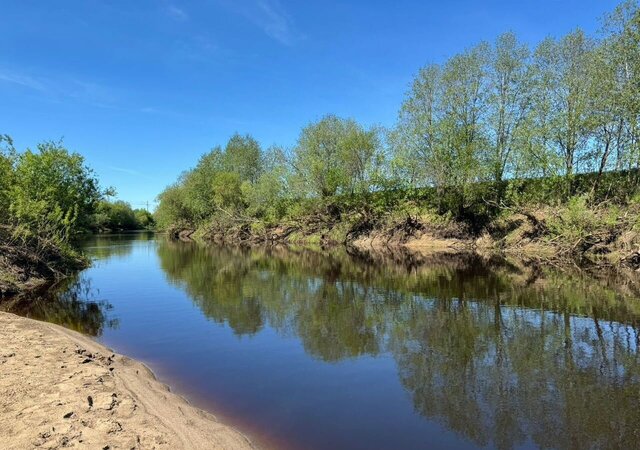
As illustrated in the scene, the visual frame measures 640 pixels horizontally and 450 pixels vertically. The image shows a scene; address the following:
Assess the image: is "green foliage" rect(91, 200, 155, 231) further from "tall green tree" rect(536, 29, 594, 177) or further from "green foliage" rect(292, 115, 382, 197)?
"tall green tree" rect(536, 29, 594, 177)

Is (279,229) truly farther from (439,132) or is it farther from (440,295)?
(440,295)

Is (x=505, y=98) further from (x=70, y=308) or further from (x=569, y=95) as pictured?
(x=70, y=308)

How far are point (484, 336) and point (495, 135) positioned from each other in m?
37.6

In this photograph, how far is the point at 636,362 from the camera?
10.6m

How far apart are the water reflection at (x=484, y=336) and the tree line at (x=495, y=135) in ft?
52.8

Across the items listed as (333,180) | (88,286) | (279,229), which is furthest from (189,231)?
(88,286)

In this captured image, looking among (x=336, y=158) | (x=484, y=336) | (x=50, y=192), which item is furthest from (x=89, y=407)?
(x=336, y=158)

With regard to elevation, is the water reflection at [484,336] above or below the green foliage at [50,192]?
below

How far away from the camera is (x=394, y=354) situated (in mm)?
11734

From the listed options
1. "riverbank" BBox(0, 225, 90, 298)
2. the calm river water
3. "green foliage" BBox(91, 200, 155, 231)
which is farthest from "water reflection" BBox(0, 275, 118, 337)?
"green foliage" BBox(91, 200, 155, 231)

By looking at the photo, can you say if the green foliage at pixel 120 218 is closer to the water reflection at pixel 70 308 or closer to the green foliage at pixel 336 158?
the green foliage at pixel 336 158

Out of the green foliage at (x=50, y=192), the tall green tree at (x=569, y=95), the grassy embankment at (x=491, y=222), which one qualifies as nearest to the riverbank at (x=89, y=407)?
the green foliage at (x=50, y=192)

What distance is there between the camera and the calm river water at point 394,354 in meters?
7.73

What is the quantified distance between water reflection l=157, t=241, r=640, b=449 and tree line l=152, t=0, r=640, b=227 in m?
16.1
